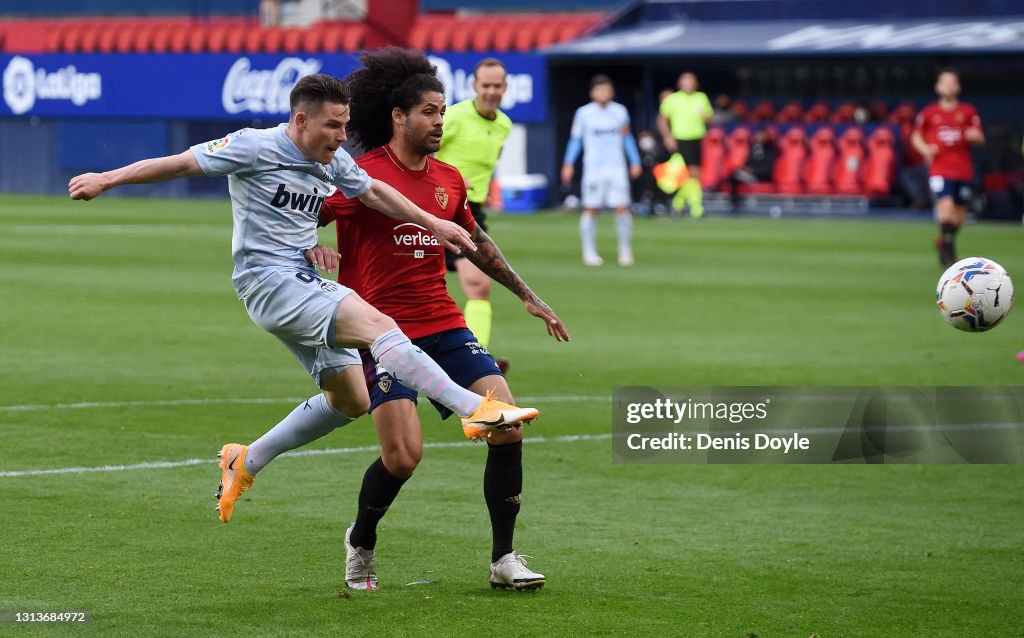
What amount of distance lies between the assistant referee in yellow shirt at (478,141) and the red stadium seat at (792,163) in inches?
817

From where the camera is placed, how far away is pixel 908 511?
7.80 metres

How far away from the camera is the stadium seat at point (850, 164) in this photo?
31.8 meters

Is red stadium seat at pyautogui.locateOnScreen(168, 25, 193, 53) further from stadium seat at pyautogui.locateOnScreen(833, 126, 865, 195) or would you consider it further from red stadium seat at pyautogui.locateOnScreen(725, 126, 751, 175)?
stadium seat at pyautogui.locateOnScreen(833, 126, 865, 195)

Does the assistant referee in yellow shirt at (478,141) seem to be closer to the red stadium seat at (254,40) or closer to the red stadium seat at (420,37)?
the red stadium seat at (420,37)

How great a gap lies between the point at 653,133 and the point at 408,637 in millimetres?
29224

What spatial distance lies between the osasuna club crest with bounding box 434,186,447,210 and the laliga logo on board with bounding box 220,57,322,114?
29.4 m

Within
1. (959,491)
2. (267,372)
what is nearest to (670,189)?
(267,372)

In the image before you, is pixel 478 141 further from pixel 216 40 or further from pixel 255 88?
pixel 216 40

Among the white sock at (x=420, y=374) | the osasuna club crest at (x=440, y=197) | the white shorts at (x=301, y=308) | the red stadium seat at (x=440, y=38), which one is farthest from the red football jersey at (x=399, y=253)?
the red stadium seat at (x=440, y=38)

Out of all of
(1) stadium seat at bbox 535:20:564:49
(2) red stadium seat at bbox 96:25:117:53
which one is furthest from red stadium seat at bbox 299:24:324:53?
(2) red stadium seat at bbox 96:25:117:53

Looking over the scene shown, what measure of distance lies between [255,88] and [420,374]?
102 feet

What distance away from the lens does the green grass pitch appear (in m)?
5.85

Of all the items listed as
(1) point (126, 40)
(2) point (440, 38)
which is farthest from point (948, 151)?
(1) point (126, 40)

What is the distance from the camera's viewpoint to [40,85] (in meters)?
37.8
